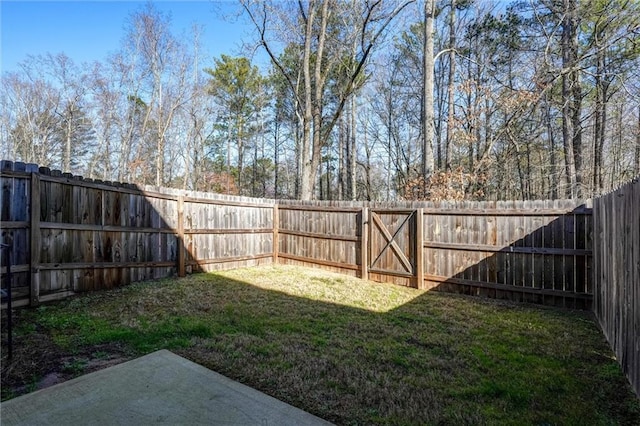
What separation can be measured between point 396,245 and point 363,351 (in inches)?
143

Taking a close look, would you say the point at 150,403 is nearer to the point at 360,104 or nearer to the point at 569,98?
the point at 569,98

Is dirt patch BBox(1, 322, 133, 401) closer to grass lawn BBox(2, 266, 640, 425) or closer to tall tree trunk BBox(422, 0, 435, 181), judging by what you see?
grass lawn BBox(2, 266, 640, 425)

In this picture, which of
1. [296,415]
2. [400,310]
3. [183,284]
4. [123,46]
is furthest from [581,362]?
[123,46]

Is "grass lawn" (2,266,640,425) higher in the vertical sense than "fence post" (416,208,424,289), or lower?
lower

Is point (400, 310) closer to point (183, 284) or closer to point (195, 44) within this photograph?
point (183, 284)

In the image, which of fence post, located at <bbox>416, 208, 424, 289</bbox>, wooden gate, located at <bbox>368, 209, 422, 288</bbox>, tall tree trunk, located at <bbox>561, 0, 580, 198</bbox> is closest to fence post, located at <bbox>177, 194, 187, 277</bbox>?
wooden gate, located at <bbox>368, 209, 422, 288</bbox>

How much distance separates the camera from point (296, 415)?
2.05 meters

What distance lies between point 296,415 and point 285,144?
67.2ft

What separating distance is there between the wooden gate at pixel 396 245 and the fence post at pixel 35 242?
5.28m

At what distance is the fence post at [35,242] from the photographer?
4.02m

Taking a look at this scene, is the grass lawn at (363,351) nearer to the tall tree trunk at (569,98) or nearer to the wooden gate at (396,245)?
the wooden gate at (396,245)

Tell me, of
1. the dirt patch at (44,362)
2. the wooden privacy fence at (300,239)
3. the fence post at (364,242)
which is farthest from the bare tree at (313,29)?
the dirt patch at (44,362)

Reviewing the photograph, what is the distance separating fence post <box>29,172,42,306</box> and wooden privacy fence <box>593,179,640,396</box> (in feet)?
19.1

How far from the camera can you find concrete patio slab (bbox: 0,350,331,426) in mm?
1930
